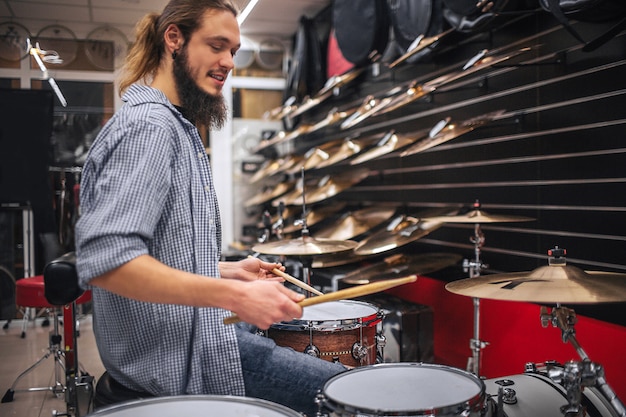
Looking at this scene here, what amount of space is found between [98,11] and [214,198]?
2425 millimetres

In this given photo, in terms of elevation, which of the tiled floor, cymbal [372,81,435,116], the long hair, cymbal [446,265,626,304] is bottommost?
the tiled floor

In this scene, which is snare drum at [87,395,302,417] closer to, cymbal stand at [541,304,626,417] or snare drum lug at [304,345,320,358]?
cymbal stand at [541,304,626,417]

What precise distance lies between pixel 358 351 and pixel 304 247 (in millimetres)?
1041

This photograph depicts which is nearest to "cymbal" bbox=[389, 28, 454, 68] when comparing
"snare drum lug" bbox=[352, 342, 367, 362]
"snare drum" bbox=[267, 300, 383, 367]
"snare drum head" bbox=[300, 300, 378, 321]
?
"snare drum head" bbox=[300, 300, 378, 321]

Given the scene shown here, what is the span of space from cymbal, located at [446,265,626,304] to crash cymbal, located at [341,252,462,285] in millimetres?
1718

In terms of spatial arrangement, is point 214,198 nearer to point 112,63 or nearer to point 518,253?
point 518,253

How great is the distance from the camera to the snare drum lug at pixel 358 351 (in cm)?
218

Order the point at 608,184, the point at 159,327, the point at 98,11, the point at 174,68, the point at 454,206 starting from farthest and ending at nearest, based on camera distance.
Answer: the point at 454,206, the point at 98,11, the point at 608,184, the point at 174,68, the point at 159,327

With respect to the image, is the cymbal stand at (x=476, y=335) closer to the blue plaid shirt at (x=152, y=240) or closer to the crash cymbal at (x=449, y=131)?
the crash cymbal at (x=449, y=131)

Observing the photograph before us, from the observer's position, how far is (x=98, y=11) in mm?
3658

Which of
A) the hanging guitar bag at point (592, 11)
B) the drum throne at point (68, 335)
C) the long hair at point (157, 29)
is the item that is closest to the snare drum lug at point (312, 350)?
the drum throne at point (68, 335)

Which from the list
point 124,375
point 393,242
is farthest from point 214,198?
point 393,242

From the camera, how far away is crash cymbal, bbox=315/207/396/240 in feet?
13.6

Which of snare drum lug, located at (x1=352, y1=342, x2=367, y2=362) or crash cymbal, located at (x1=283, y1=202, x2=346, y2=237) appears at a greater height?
crash cymbal, located at (x1=283, y1=202, x2=346, y2=237)
